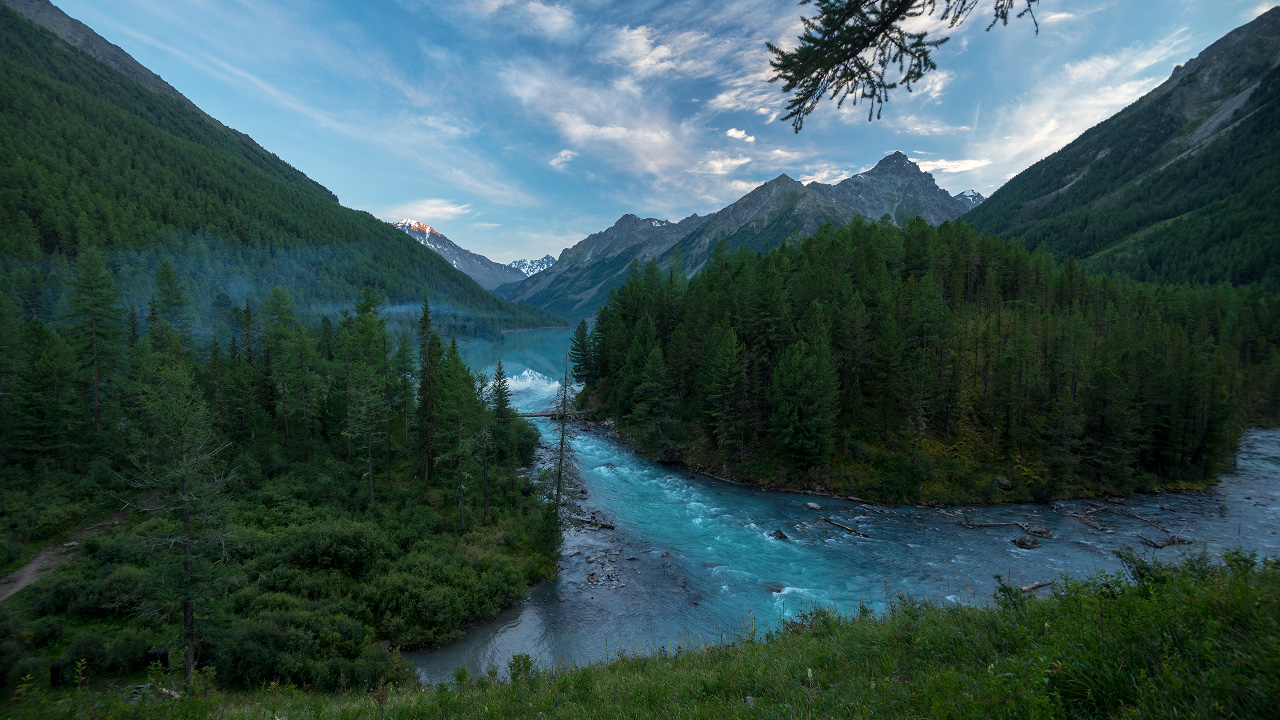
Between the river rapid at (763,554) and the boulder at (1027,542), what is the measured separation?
24.5 inches

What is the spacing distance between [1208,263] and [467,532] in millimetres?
206867

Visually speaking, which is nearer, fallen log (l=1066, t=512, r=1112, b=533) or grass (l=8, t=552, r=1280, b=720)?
grass (l=8, t=552, r=1280, b=720)

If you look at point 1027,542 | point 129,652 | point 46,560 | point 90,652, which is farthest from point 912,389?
point 46,560

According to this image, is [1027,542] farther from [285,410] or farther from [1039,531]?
[285,410]

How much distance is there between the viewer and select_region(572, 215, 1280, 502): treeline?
42875 millimetres

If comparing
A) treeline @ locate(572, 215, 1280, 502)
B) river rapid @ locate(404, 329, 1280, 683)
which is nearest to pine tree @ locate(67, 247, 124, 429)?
river rapid @ locate(404, 329, 1280, 683)

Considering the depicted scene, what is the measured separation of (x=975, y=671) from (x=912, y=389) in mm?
44247

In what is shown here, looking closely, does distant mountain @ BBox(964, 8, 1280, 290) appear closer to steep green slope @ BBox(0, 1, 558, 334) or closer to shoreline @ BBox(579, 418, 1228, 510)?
shoreline @ BBox(579, 418, 1228, 510)

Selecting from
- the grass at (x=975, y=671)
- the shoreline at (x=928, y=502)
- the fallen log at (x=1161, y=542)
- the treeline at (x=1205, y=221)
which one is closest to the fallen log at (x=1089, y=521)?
the fallen log at (x=1161, y=542)

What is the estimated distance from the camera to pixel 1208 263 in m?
132

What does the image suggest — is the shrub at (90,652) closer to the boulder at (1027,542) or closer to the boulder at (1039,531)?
the boulder at (1027,542)

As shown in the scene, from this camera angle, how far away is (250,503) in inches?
1249

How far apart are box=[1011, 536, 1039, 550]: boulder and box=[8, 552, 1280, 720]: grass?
28060 mm

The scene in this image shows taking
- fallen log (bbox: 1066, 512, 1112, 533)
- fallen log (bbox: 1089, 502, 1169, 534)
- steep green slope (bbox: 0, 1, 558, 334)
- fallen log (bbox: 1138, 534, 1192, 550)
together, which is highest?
steep green slope (bbox: 0, 1, 558, 334)
